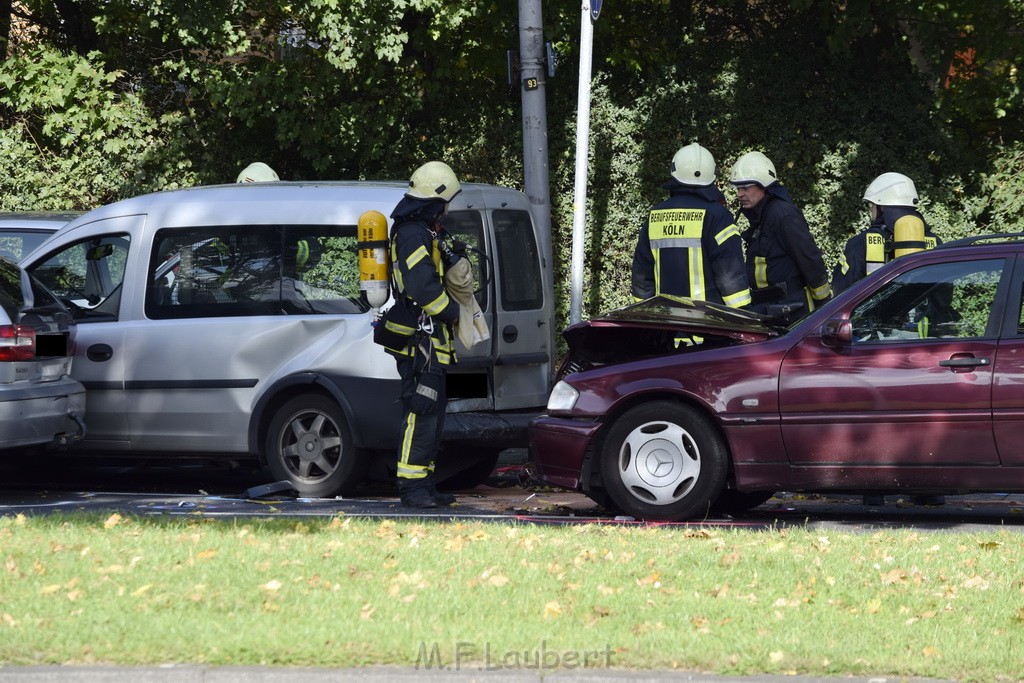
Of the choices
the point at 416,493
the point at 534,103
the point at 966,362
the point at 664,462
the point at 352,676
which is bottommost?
the point at 352,676

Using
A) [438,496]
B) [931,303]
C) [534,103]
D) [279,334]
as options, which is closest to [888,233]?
[931,303]

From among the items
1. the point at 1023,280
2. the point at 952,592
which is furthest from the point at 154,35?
the point at 952,592

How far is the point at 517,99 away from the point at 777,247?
5.76 metres

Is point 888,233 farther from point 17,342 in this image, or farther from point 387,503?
point 17,342

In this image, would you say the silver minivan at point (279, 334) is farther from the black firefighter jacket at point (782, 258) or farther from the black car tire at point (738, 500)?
the black firefighter jacket at point (782, 258)

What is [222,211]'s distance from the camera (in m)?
9.55

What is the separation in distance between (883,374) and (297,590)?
340 cm

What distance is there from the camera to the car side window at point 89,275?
984cm

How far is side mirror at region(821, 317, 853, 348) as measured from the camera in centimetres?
777

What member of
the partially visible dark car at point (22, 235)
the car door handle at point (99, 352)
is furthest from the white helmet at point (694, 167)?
the partially visible dark car at point (22, 235)

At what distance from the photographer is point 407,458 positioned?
28.8ft

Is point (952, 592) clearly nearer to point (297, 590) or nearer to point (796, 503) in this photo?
point (297, 590)

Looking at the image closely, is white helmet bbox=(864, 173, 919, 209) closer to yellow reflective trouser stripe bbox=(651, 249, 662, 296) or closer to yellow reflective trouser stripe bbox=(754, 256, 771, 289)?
yellow reflective trouser stripe bbox=(754, 256, 771, 289)

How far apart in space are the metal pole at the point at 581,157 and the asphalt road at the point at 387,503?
1552 millimetres
